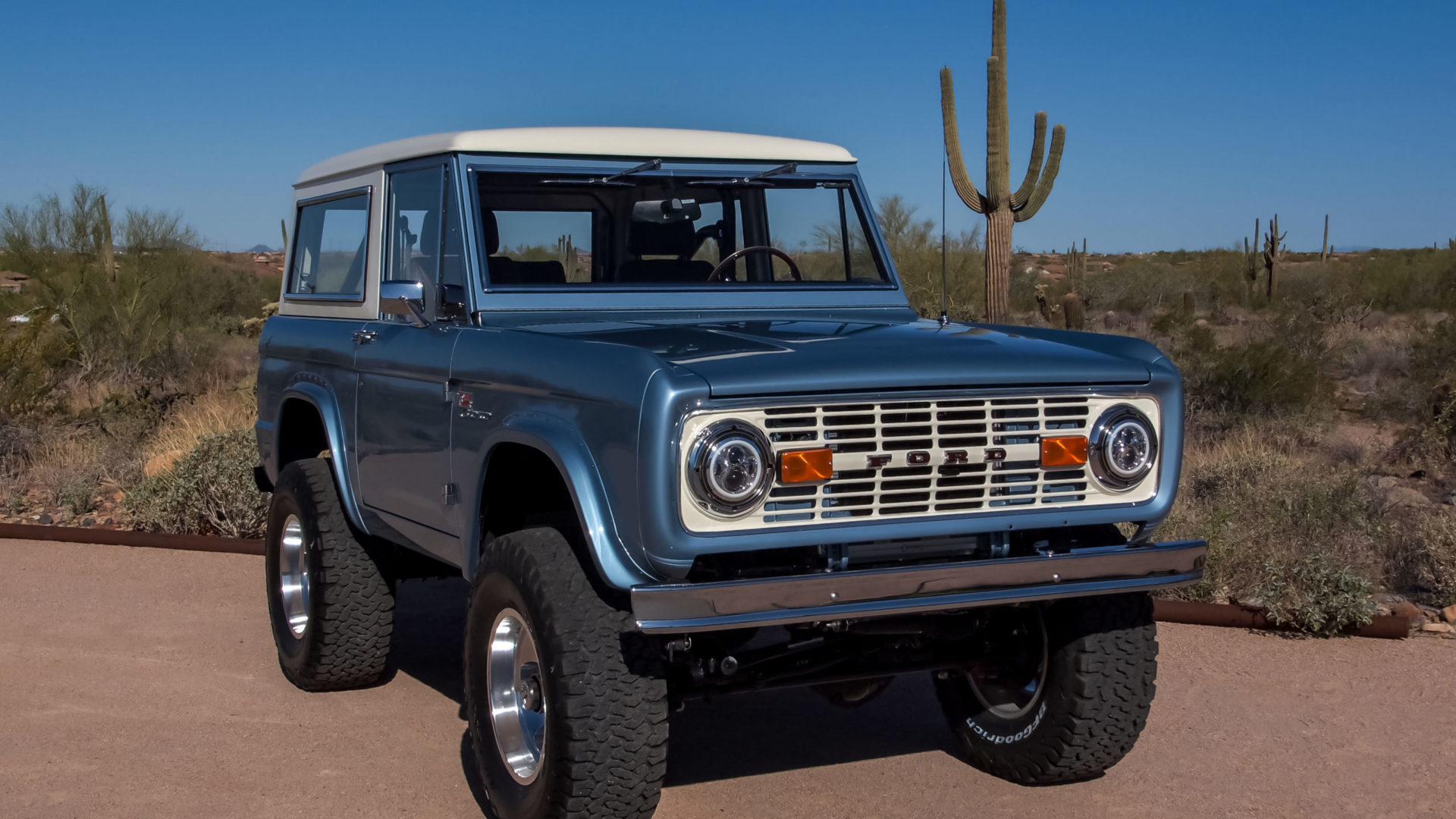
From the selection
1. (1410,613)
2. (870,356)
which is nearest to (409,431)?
(870,356)

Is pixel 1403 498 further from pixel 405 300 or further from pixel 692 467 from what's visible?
pixel 692 467

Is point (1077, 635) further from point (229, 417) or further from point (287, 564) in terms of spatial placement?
point (229, 417)

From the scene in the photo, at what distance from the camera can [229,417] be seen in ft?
41.8

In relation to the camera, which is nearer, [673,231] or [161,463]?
[673,231]

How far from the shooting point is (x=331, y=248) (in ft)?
21.4

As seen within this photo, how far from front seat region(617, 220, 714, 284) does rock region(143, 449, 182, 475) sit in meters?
6.79

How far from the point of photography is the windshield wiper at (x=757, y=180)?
5711mm

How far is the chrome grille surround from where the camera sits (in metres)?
3.85

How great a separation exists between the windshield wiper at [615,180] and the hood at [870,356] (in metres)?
0.76

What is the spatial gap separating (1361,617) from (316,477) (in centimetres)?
476

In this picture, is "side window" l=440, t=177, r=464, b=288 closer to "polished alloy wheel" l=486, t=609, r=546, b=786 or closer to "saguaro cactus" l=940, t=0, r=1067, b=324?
"polished alloy wheel" l=486, t=609, r=546, b=786

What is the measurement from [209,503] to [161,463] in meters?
1.86

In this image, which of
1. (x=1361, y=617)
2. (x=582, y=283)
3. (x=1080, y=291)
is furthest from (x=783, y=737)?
(x=1080, y=291)

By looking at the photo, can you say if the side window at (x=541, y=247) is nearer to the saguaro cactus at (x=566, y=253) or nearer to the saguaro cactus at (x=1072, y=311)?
the saguaro cactus at (x=566, y=253)
